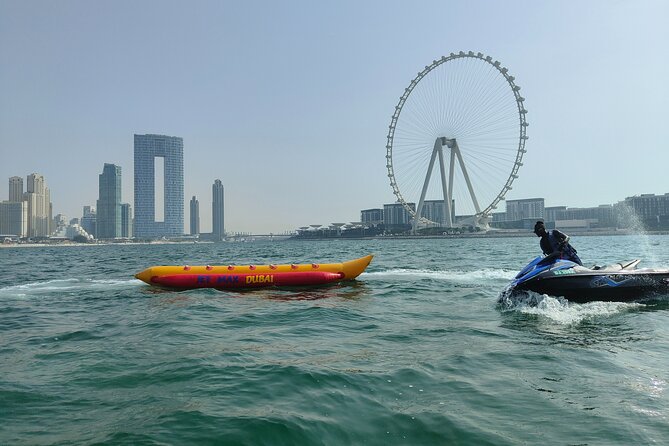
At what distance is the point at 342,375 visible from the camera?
5.57 meters

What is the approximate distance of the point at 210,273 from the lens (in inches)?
597

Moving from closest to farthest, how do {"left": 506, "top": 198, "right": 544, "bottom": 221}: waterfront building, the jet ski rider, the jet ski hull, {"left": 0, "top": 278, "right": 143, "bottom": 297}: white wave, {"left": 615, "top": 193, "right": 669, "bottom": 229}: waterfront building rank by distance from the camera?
the jet ski hull, the jet ski rider, {"left": 0, "top": 278, "right": 143, "bottom": 297}: white wave, {"left": 615, "top": 193, "right": 669, "bottom": 229}: waterfront building, {"left": 506, "top": 198, "right": 544, "bottom": 221}: waterfront building

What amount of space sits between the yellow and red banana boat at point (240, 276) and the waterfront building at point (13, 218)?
20768cm

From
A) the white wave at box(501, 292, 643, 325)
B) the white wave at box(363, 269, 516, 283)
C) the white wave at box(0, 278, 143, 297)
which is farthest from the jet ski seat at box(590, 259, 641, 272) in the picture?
the white wave at box(0, 278, 143, 297)

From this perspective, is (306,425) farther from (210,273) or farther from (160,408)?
(210,273)

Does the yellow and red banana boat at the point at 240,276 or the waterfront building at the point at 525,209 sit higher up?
the waterfront building at the point at 525,209

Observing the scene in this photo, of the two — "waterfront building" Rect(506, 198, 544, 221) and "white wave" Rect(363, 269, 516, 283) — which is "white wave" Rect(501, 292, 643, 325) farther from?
"waterfront building" Rect(506, 198, 544, 221)

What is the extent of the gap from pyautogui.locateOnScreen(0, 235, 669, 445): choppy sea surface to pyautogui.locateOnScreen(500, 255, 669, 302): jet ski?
0.90 feet

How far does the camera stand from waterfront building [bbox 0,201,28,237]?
605 ft

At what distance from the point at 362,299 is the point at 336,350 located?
557cm

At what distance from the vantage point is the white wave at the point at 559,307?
9359 mm

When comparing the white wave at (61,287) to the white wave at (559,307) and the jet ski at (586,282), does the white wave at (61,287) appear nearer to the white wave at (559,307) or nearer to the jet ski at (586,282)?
the white wave at (559,307)

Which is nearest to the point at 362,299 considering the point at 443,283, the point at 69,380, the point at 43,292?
the point at 443,283

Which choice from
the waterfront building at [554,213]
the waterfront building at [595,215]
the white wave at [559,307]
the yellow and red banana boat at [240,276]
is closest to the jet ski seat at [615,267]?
the white wave at [559,307]
